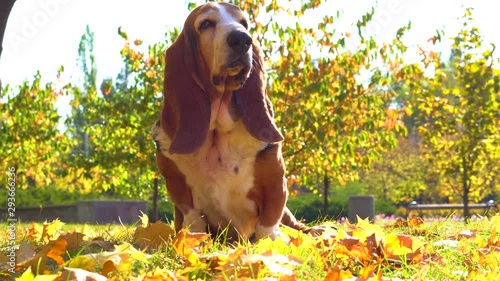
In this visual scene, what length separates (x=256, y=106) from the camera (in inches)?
157

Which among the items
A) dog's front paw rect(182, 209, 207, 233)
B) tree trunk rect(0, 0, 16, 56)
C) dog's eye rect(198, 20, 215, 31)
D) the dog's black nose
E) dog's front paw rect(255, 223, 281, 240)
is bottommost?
dog's front paw rect(255, 223, 281, 240)

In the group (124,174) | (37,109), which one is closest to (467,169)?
(124,174)

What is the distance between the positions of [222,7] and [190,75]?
0.41 metres

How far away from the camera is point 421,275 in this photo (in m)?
2.83

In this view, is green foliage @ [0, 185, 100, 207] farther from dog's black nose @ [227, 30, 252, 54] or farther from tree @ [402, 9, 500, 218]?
dog's black nose @ [227, 30, 252, 54]

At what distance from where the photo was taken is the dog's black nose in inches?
145

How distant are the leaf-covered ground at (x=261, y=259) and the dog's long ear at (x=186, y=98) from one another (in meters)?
0.50

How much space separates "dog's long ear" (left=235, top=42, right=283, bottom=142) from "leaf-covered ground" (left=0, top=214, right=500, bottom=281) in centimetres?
58

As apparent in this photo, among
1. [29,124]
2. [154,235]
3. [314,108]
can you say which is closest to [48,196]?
[29,124]

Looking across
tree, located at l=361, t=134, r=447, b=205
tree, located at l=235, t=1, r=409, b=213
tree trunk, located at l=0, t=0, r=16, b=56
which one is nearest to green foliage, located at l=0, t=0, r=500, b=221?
tree, located at l=235, t=1, r=409, b=213

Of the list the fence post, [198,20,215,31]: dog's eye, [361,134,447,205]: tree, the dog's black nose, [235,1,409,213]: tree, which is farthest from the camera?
[361,134,447,205]: tree

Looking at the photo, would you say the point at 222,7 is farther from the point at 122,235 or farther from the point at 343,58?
the point at 343,58

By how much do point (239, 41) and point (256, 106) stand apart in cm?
44

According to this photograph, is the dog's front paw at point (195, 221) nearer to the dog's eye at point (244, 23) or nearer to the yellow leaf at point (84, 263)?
the dog's eye at point (244, 23)
